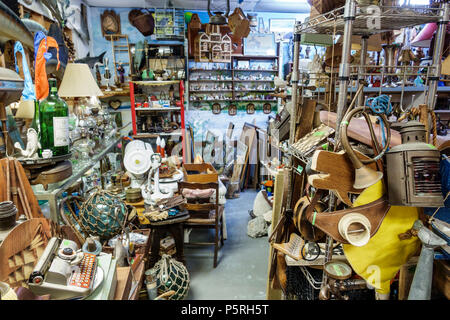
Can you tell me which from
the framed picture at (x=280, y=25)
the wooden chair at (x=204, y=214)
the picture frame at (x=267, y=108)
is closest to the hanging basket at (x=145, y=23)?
the framed picture at (x=280, y=25)

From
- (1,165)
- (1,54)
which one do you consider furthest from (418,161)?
(1,54)

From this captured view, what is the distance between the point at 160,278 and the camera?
2355mm

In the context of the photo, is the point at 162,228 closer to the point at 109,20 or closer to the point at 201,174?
the point at 201,174

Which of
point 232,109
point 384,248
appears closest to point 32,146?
point 384,248

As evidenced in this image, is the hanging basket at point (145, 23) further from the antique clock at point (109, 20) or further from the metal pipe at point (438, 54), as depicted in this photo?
the metal pipe at point (438, 54)

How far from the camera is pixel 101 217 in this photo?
167 centimetres

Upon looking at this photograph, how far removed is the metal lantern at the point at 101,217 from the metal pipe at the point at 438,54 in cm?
168

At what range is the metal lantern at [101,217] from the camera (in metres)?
1.67

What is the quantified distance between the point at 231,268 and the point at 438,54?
278cm

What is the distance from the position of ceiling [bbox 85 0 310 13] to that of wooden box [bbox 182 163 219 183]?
3.60 metres

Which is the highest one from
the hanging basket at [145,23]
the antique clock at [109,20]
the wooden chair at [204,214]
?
the antique clock at [109,20]

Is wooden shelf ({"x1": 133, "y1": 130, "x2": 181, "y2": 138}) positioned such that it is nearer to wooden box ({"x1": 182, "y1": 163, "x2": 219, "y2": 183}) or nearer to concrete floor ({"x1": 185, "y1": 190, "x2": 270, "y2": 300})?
wooden box ({"x1": 182, "y1": 163, "x2": 219, "y2": 183})

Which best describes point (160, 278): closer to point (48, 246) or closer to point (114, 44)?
point (48, 246)

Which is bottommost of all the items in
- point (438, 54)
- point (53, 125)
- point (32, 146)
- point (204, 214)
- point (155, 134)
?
point (204, 214)
